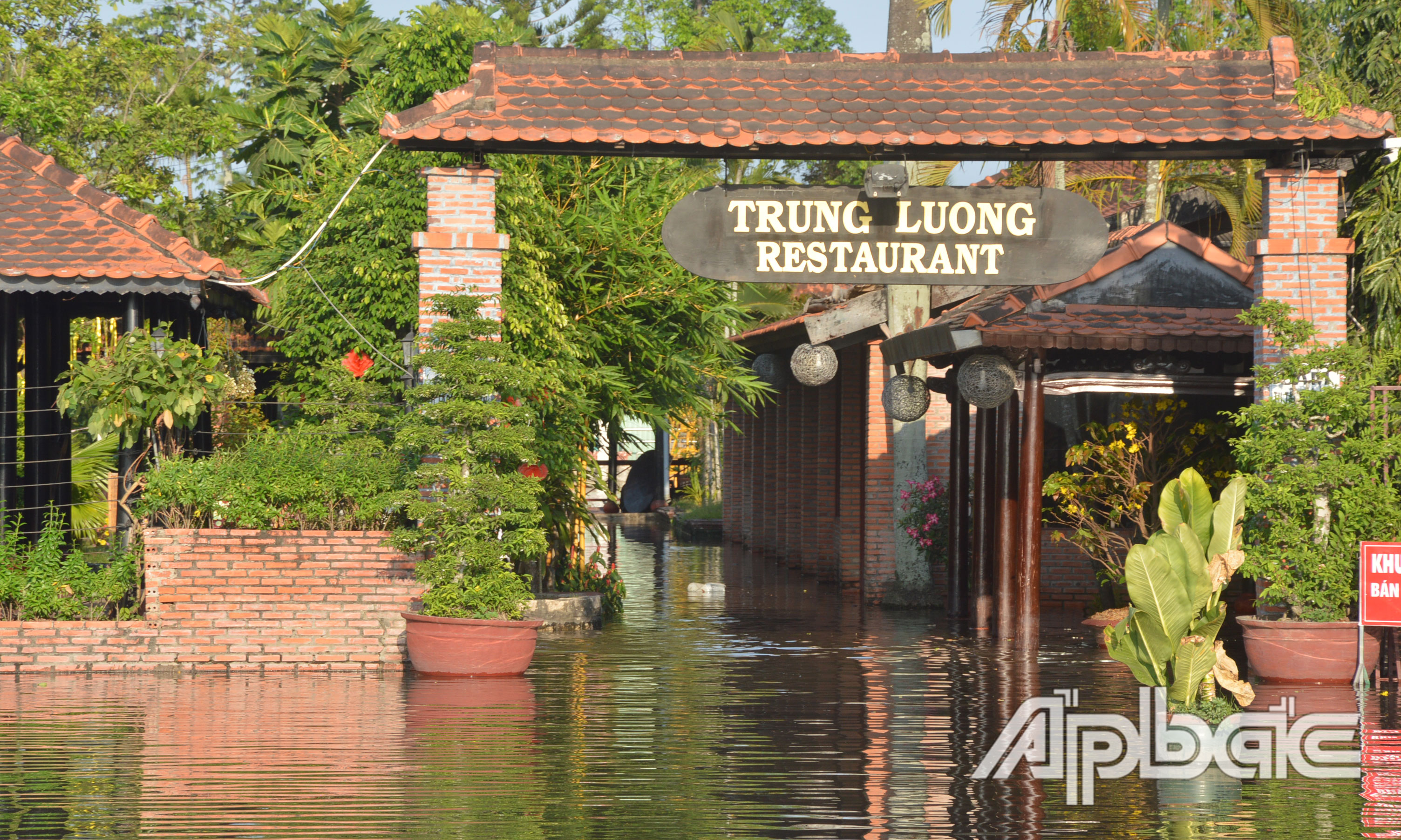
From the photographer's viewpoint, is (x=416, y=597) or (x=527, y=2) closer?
(x=416, y=597)

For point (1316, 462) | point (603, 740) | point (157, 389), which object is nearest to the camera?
point (603, 740)

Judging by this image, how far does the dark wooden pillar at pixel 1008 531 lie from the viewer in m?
15.5

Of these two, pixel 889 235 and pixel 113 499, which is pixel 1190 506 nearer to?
pixel 889 235

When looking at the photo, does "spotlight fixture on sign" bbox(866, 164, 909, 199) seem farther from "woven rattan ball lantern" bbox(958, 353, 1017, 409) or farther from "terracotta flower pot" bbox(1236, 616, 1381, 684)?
"terracotta flower pot" bbox(1236, 616, 1381, 684)

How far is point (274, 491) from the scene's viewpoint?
13.4 metres

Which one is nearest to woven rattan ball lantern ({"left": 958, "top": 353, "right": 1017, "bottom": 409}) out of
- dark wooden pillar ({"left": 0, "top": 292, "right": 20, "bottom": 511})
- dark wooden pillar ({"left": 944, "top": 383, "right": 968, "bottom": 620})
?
dark wooden pillar ({"left": 944, "top": 383, "right": 968, "bottom": 620})

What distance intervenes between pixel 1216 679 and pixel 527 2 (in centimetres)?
3902

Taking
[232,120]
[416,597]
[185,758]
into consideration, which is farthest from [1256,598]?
[232,120]

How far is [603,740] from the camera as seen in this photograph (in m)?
10.0

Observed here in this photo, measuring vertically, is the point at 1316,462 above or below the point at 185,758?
above

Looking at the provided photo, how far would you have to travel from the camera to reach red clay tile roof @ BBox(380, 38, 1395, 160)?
12922mm

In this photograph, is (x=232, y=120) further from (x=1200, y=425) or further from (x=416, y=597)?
(x=1200, y=425)

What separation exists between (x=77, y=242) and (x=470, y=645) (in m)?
5.58

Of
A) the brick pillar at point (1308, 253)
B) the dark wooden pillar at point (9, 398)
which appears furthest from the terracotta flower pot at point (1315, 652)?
the dark wooden pillar at point (9, 398)
